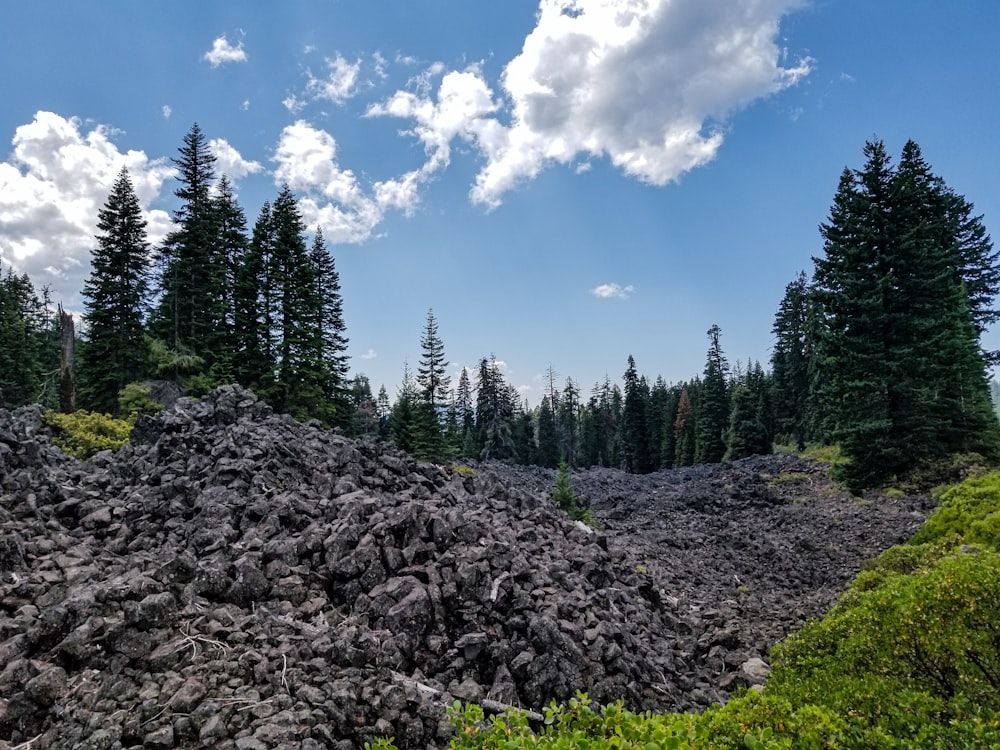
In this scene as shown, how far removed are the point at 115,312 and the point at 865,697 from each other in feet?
116

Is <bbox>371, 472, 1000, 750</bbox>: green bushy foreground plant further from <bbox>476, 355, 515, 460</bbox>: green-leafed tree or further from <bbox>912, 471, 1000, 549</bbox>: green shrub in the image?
<bbox>476, 355, 515, 460</bbox>: green-leafed tree

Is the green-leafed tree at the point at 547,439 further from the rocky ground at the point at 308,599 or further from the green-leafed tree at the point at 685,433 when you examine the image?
the rocky ground at the point at 308,599

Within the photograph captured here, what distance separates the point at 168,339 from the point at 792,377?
2079 inches

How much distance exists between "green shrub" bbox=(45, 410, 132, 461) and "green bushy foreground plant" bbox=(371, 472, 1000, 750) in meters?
14.7

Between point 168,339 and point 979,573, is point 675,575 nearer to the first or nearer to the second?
point 979,573

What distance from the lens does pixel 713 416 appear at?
62156mm

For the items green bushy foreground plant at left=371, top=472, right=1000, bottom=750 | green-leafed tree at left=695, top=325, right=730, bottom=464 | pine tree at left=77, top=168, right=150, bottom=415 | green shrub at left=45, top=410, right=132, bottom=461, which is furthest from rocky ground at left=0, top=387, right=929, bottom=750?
green-leafed tree at left=695, top=325, right=730, bottom=464

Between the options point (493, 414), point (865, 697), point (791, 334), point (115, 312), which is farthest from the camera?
point (493, 414)

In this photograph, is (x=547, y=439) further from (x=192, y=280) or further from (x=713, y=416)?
(x=192, y=280)

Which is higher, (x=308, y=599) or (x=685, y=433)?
(x=685, y=433)

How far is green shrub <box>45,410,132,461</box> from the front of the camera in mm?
15117

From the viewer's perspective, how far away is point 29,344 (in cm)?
4784

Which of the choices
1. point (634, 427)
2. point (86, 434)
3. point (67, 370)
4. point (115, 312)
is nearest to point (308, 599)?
point (86, 434)

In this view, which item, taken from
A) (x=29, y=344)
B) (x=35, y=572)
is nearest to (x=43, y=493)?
(x=35, y=572)
